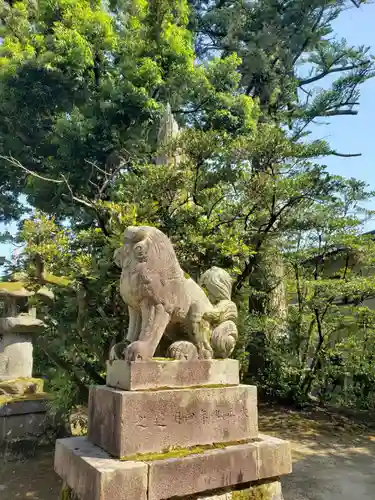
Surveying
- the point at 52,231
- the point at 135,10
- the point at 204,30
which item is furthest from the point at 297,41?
the point at 52,231

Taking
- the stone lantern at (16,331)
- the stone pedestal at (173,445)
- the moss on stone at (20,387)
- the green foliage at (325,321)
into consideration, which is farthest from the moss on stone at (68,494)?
the green foliage at (325,321)

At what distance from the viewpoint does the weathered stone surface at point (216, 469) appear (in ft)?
8.67

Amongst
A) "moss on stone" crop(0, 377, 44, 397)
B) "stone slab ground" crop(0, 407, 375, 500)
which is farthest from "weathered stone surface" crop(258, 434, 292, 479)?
"moss on stone" crop(0, 377, 44, 397)

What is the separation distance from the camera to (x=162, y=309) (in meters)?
3.12

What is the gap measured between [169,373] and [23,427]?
4041 millimetres

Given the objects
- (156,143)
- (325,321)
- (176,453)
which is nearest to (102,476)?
(176,453)

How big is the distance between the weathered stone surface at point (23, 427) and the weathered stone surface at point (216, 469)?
12.9 feet

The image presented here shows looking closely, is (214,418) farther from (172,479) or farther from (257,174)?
(257,174)

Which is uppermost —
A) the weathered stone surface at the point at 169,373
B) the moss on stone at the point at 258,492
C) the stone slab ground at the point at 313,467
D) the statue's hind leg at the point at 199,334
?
the statue's hind leg at the point at 199,334

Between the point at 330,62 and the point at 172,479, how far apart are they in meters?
14.6

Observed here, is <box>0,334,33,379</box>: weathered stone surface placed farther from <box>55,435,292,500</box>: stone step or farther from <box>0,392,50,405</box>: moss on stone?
<box>55,435,292,500</box>: stone step

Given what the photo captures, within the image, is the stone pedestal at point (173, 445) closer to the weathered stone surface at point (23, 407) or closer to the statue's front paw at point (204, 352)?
the statue's front paw at point (204, 352)

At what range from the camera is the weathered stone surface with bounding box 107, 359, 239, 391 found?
Answer: 2.87 metres

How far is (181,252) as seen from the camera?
235 inches
